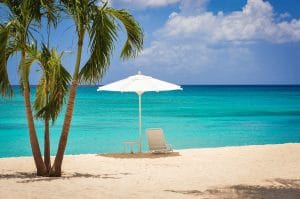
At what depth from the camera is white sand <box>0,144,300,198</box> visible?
7.99 metres

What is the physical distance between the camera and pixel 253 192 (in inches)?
324

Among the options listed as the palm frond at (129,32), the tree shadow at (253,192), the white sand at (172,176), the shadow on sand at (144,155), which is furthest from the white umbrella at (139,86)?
the tree shadow at (253,192)

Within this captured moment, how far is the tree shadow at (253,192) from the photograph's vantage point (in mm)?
7871

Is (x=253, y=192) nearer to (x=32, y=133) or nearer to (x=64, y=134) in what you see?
(x=64, y=134)

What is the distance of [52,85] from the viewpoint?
922 centimetres

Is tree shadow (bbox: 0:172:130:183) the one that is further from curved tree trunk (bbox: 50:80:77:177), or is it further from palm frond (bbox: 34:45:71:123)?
palm frond (bbox: 34:45:71:123)

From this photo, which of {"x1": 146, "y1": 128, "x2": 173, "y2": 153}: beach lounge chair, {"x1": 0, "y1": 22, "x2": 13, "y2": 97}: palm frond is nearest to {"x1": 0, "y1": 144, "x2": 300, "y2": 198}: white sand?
{"x1": 146, "y1": 128, "x2": 173, "y2": 153}: beach lounge chair

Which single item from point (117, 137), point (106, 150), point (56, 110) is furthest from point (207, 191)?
point (117, 137)

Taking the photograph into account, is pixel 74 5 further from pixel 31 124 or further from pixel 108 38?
pixel 31 124

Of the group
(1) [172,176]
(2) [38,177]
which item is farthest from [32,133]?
(1) [172,176]

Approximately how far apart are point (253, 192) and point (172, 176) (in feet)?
6.81

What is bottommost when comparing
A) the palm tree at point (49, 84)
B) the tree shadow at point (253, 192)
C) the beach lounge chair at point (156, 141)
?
the tree shadow at point (253, 192)

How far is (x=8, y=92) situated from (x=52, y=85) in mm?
812

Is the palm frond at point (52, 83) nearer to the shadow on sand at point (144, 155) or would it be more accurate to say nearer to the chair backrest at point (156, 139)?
the shadow on sand at point (144, 155)
